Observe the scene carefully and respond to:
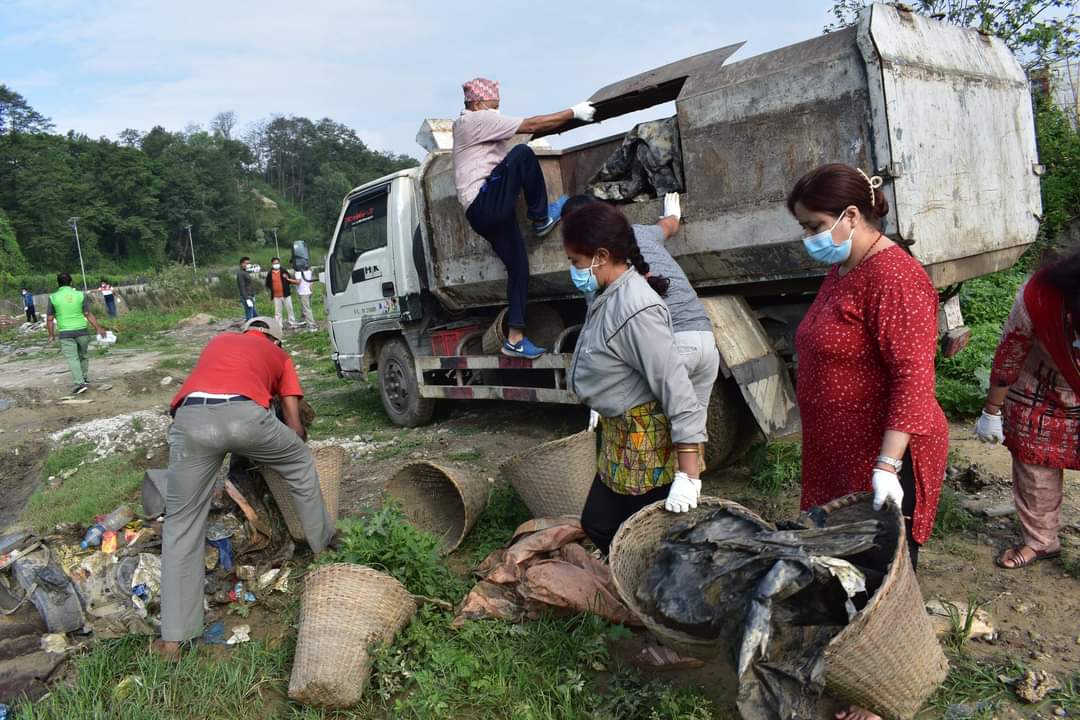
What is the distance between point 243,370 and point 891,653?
2958 millimetres

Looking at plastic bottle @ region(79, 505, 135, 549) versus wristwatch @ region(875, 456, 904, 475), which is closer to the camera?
wristwatch @ region(875, 456, 904, 475)

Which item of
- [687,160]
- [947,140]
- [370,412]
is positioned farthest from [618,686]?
[370,412]

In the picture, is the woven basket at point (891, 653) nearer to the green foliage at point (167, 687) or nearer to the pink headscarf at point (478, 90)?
the green foliage at point (167, 687)

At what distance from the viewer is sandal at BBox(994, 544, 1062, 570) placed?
3.22 metres

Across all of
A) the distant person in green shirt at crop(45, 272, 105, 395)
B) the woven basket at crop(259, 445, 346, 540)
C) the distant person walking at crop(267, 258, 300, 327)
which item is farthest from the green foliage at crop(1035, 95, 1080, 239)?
the distant person in green shirt at crop(45, 272, 105, 395)

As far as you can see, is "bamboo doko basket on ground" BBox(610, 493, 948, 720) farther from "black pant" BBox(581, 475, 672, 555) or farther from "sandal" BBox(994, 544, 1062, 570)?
"sandal" BBox(994, 544, 1062, 570)

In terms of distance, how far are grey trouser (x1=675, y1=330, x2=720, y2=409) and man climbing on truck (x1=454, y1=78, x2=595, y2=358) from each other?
6.56 feet

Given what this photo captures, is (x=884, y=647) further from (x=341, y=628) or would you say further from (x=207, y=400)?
(x=207, y=400)

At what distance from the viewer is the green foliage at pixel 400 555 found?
3348mm

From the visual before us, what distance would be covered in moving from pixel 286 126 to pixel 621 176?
8871 centimetres

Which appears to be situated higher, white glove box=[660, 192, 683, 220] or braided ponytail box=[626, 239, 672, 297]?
white glove box=[660, 192, 683, 220]

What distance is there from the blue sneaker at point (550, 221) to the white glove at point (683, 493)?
3.02m

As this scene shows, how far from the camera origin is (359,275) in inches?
289

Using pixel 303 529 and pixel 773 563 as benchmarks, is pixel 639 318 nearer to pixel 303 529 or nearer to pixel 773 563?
pixel 773 563
